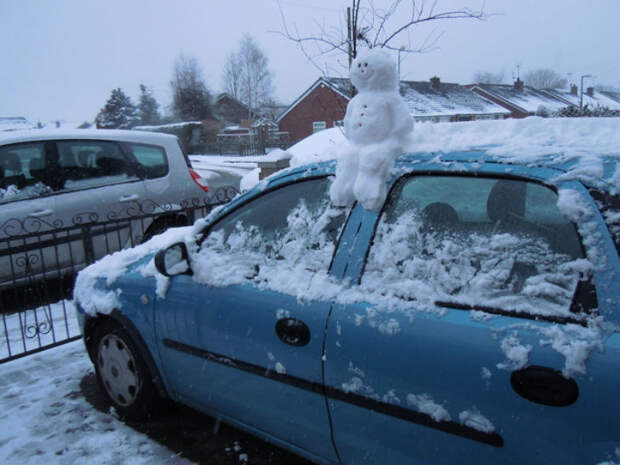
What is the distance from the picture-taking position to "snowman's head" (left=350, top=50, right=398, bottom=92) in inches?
90.9

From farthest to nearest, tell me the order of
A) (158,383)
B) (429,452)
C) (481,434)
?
(158,383) < (429,452) < (481,434)

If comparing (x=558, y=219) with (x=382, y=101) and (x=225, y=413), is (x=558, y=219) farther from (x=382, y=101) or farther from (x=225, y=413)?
Answer: (x=225, y=413)

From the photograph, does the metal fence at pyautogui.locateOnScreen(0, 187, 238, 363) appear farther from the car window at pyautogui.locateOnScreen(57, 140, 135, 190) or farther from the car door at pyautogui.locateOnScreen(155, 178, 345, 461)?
the car door at pyautogui.locateOnScreen(155, 178, 345, 461)

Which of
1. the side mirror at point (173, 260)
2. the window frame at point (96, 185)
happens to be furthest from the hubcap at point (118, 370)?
the window frame at point (96, 185)

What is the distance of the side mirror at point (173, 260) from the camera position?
251 cm

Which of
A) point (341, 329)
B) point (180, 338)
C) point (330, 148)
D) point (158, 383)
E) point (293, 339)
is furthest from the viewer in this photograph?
point (158, 383)

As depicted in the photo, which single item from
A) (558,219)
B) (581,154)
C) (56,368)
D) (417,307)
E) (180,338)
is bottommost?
(56,368)

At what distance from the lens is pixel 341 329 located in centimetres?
194

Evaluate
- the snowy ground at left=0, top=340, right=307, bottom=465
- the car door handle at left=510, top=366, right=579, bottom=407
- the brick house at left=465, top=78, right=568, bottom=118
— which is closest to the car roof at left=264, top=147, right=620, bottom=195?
the car door handle at left=510, top=366, right=579, bottom=407

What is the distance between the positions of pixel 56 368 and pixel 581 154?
405 centimetres

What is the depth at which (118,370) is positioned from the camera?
3.14m

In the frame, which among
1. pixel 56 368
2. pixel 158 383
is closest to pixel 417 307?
pixel 158 383

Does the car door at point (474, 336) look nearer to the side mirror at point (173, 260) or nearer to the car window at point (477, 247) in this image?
the car window at point (477, 247)

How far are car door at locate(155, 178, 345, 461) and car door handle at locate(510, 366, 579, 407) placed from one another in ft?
2.55
